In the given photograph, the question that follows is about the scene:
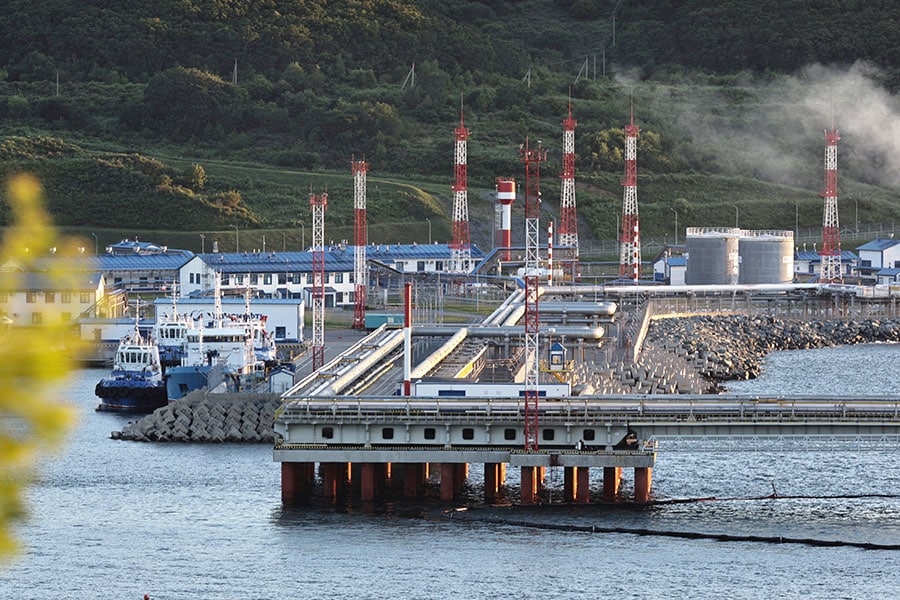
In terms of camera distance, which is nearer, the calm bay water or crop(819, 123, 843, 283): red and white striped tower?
the calm bay water

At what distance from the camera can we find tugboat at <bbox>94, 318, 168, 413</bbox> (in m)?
47.8

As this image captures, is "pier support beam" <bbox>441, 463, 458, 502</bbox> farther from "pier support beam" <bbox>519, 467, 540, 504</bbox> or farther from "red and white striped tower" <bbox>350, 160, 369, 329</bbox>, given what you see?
"red and white striped tower" <bbox>350, 160, 369, 329</bbox>

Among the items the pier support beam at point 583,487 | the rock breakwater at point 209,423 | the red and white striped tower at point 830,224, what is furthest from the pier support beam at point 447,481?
the red and white striped tower at point 830,224

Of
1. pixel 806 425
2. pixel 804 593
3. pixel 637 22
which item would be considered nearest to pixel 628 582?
pixel 804 593

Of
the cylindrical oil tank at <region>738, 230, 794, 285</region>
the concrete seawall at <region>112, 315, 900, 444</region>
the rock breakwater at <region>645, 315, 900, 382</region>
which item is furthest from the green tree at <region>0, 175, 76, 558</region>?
the cylindrical oil tank at <region>738, 230, 794, 285</region>

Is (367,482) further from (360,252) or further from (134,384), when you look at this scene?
(360,252)

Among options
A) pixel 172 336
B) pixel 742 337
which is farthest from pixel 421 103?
pixel 172 336

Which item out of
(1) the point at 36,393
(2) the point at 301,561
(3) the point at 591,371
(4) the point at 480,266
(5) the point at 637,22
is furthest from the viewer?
(5) the point at 637,22

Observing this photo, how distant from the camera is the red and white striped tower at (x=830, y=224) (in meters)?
71.0

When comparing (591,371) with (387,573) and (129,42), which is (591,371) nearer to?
(387,573)

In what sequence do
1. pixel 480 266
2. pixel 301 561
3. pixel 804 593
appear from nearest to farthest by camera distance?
pixel 804 593 < pixel 301 561 < pixel 480 266

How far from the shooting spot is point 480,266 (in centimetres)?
7750

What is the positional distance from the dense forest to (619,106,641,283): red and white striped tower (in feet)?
66.2

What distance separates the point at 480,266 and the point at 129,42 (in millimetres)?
56554
